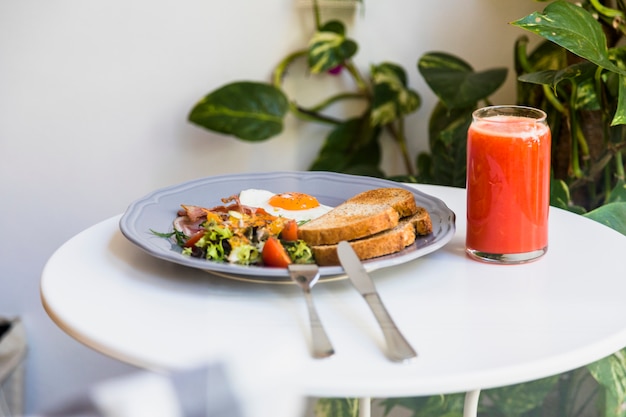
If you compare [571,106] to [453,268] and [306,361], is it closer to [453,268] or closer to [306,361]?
[453,268]

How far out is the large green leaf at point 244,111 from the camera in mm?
2145

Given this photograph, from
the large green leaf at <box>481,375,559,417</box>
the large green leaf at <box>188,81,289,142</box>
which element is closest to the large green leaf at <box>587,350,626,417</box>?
the large green leaf at <box>481,375,559,417</box>

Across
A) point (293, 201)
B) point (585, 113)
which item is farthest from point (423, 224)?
point (585, 113)

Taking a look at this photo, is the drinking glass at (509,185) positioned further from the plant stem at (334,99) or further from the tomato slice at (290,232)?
the plant stem at (334,99)

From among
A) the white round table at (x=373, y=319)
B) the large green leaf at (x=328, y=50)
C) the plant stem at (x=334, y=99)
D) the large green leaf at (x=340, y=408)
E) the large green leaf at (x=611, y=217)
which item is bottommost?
the large green leaf at (x=340, y=408)

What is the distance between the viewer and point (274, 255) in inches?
39.1

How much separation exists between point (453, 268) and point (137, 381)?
2.38ft

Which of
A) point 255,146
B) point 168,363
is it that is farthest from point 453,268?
point 255,146

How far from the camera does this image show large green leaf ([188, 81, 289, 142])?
84.4 inches

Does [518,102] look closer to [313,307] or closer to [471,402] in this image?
[471,402]

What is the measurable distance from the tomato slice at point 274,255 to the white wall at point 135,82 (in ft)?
4.36

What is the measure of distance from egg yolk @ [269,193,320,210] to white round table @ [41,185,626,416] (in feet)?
0.64

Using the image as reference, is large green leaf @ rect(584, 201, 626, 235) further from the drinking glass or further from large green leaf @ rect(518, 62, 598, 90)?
the drinking glass

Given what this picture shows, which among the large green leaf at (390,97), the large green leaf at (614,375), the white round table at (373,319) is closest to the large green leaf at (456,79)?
the large green leaf at (390,97)
